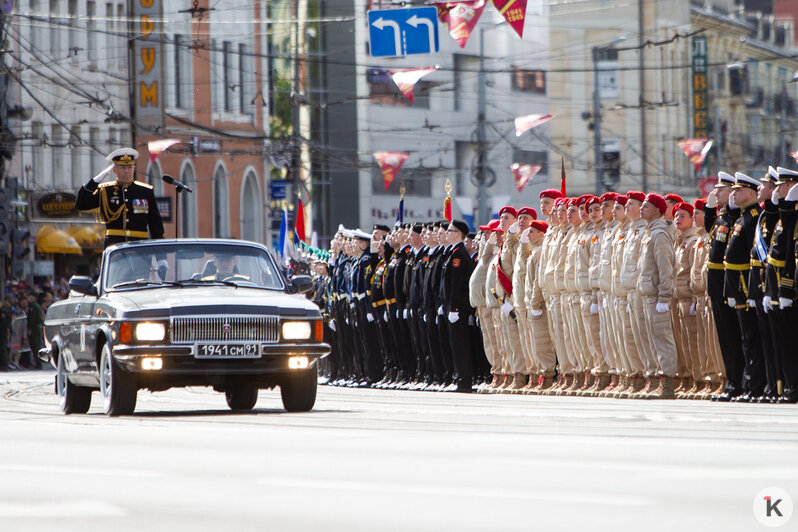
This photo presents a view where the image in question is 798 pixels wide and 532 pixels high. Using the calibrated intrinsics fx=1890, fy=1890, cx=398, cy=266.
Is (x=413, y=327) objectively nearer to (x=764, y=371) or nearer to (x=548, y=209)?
(x=548, y=209)

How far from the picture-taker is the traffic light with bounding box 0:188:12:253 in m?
32.8

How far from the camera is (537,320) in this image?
21234mm

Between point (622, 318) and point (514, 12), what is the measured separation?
920 cm

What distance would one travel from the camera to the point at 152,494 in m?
8.88

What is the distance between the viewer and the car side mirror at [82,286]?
53.2 feet

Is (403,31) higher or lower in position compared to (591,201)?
higher

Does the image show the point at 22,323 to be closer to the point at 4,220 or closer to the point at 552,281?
the point at 4,220

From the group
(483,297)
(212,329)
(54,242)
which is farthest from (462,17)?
(54,242)

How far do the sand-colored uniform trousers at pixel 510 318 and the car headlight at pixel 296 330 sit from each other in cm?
612

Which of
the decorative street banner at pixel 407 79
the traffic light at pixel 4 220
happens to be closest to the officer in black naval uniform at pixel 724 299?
the decorative street banner at pixel 407 79

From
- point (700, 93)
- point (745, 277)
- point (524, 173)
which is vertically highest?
point (700, 93)

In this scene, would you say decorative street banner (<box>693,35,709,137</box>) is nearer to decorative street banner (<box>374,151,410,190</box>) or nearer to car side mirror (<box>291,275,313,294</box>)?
decorative street banner (<box>374,151,410,190</box>)

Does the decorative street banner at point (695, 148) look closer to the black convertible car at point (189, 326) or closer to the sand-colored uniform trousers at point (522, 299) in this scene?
the sand-colored uniform trousers at point (522, 299)

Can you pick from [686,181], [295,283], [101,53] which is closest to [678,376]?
[295,283]
